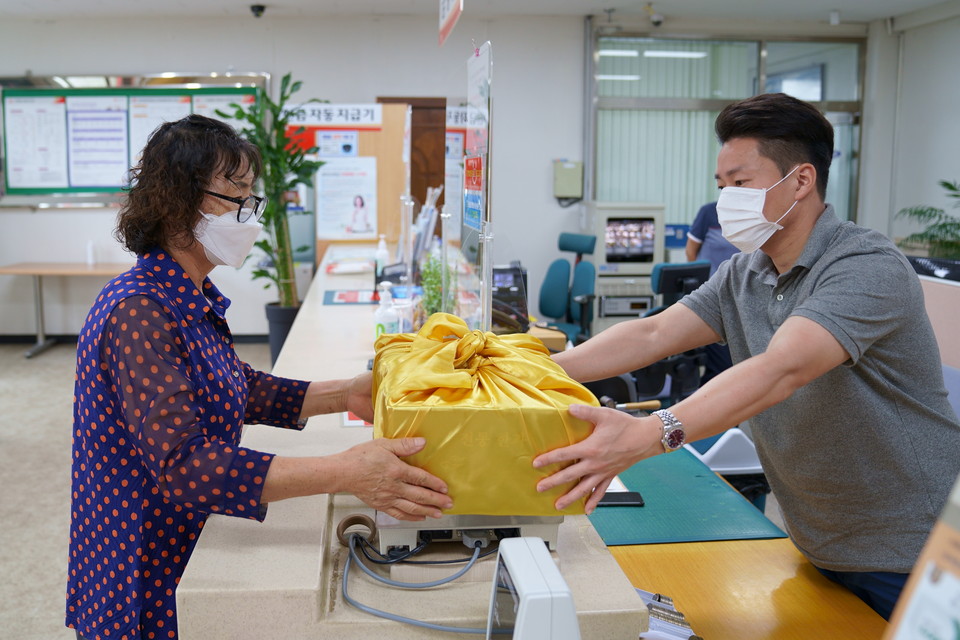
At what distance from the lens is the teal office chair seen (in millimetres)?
5742

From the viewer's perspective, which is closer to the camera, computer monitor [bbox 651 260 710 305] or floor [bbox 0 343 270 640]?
floor [bbox 0 343 270 640]

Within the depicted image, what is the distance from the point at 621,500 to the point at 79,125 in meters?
6.87

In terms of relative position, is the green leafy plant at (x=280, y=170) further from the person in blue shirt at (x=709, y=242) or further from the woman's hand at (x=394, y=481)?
the woman's hand at (x=394, y=481)

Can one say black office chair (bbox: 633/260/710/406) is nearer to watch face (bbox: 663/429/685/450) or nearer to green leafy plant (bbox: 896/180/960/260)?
watch face (bbox: 663/429/685/450)

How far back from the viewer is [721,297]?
5.68ft

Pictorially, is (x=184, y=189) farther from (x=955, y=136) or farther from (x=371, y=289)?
(x=955, y=136)

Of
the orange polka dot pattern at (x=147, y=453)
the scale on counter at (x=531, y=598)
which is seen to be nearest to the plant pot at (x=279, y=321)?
the orange polka dot pattern at (x=147, y=453)

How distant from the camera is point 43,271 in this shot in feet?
22.2

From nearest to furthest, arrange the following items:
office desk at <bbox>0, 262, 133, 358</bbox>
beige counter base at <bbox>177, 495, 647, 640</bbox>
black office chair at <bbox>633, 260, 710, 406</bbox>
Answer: beige counter base at <bbox>177, 495, 647, 640</bbox>
black office chair at <bbox>633, 260, 710, 406</bbox>
office desk at <bbox>0, 262, 133, 358</bbox>

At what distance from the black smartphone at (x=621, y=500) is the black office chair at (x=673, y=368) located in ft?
4.96

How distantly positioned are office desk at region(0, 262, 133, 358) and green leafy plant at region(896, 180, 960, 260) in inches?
267

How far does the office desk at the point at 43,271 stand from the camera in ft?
22.2

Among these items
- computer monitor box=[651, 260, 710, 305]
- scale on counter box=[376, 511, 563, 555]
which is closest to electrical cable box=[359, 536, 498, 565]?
scale on counter box=[376, 511, 563, 555]

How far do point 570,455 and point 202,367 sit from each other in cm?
62
